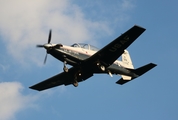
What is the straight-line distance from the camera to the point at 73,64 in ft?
Result: 108

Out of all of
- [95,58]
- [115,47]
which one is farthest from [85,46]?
[115,47]

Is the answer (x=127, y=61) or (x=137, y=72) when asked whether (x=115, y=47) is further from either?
(x=127, y=61)

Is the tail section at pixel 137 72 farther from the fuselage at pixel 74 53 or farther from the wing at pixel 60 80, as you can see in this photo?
the wing at pixel 60 80

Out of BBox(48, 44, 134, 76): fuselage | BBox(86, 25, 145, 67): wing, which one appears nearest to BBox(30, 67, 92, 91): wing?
BBox(48, 44, 134, 76): fuselage

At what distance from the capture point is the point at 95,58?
1280 inches

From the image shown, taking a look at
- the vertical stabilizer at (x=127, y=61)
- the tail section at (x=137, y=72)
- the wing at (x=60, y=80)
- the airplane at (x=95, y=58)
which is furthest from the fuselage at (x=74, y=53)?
the vertical stabilizer at (x=127, y=61)

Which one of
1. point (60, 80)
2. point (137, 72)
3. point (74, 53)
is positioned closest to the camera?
point (74, 53)

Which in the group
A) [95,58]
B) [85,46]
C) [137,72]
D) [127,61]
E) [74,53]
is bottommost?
Result: [95,58]

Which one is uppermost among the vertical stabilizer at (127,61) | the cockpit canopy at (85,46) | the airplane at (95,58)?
the vertical stabilizer at (127,61)

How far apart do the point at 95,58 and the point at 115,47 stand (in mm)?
1905

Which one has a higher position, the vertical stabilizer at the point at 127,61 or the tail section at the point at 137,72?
the vertical stabilizer at the point at 127,61

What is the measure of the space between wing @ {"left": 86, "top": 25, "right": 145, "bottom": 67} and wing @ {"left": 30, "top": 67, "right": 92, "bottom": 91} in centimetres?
244

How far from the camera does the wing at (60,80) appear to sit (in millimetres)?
34547

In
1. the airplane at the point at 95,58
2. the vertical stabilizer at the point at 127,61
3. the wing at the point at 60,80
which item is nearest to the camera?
the airplane at the point at 95,58
